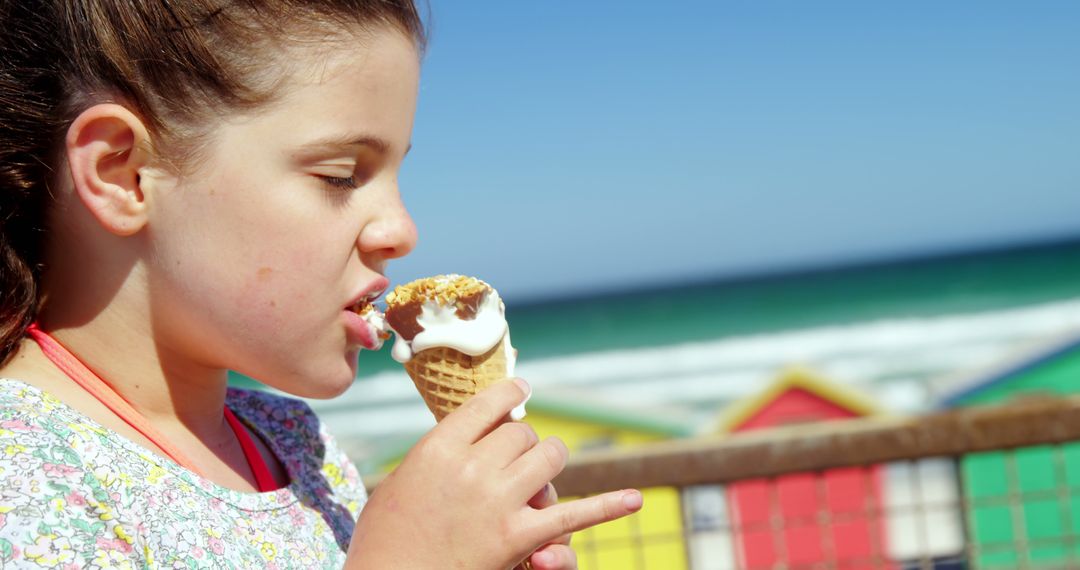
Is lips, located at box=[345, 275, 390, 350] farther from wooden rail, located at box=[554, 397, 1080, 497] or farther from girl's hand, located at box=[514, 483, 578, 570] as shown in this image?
wooden rail, located at box=[554, 397, 1080, 497]

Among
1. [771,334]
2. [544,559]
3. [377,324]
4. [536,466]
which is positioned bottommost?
[544,559]

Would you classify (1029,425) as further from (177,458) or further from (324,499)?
(177,458)

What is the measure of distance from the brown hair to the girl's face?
49mm

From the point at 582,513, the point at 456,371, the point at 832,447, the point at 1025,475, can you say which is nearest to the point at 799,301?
the point at 1025,475

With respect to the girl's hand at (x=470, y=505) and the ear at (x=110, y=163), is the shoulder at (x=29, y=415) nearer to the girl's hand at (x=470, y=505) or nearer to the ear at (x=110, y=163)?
the ear at (x=110, y=163)

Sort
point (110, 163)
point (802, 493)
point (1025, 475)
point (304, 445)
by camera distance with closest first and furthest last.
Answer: point (110, 163) < point (304, 445) < point (1025, 475) < point (802, 493)

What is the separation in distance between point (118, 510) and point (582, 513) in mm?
610

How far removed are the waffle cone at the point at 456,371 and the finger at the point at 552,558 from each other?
0.88 feet

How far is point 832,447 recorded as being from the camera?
295 centimetres

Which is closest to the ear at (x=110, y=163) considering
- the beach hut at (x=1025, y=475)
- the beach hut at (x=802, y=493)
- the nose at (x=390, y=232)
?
the nose at (x=390, y=232)

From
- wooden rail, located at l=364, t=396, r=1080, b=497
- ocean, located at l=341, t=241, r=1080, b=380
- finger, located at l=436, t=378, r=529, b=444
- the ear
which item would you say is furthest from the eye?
ocean, located at l=341, t=241, r=1080, b=380

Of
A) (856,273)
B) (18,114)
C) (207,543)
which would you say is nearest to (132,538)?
(207,543)

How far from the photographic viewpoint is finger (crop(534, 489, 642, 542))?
1393 millimetres

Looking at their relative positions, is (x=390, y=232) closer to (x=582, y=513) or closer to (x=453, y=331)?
(x=453, y=331)
